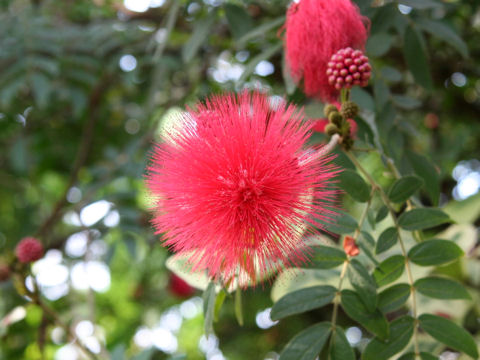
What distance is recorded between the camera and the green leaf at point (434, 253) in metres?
1.67

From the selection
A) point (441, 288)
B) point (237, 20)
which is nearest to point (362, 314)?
point (441, 288)

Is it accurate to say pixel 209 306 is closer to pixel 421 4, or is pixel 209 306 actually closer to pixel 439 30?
pixel 421 4

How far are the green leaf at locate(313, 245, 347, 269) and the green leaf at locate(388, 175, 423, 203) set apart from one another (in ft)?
0.91

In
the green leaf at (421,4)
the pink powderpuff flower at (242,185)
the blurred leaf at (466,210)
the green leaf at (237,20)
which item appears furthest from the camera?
the blurred leaf at (466,210)

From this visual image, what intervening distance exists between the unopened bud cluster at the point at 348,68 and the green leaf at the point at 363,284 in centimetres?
62

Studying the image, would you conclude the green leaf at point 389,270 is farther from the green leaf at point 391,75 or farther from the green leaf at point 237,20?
the green leaf at point 237,20

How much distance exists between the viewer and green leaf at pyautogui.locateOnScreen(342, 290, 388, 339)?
159cm

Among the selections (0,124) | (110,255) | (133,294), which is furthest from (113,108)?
(110,255)

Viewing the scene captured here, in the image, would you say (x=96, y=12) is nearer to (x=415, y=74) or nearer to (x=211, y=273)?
(x=415, y=74)

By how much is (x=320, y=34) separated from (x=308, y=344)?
42.6 inches

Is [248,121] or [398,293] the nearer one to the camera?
[248,121]

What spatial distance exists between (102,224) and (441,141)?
107 inches

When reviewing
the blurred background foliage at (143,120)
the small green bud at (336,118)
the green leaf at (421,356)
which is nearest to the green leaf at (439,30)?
the blurred background foliage at (143,120)

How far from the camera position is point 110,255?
295 cm
